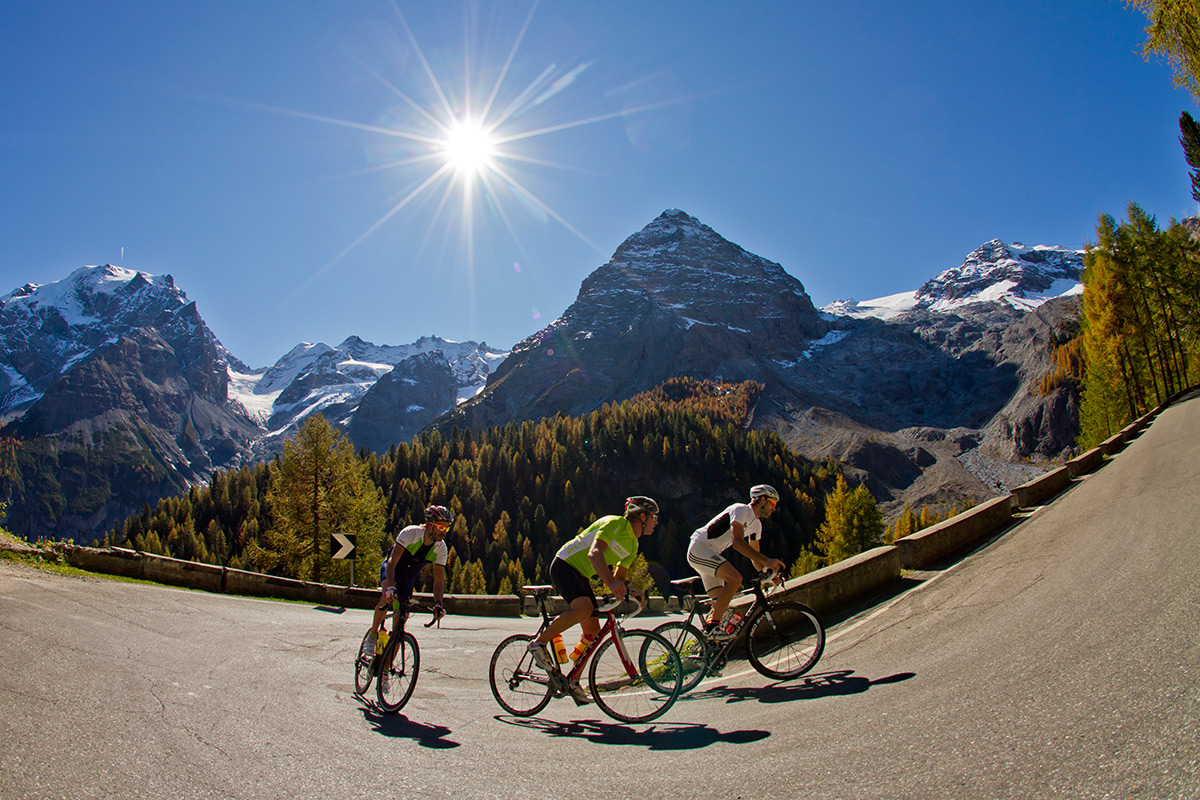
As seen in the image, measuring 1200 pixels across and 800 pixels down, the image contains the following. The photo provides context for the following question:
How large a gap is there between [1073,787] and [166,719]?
708 cm

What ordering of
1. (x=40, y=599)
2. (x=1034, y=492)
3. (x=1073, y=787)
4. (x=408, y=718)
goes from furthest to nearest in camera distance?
(x=1034, y=492), (x=40, y=599), (x=408, y=718), (x=1073, y=787)

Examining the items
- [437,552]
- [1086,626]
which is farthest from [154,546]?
[1086,626]

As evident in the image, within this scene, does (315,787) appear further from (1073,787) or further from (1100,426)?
(1100,426)

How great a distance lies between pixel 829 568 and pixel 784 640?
3.03 meters

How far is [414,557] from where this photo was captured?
7582mm

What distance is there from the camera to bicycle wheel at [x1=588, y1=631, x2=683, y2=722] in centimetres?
599

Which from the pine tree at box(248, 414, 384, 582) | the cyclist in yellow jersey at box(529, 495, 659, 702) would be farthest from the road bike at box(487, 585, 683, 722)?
the pine tree at box(248, 414, 384, 582)

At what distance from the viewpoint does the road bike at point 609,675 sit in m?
6.05

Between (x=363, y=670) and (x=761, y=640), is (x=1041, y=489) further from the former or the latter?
(x=363, y=670)

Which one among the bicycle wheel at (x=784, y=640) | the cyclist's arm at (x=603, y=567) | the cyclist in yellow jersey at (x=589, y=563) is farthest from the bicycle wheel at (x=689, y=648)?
the cyclist's arm at (x=603, y=567)

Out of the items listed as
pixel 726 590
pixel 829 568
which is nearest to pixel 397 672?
pixel 726 590

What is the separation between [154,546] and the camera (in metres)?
90.2

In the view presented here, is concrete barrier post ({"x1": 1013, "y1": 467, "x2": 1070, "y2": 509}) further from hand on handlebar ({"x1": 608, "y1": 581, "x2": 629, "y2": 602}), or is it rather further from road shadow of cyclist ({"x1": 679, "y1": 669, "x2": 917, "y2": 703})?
hand on handlebar ({"x1": 608, "y1": 581, "x2": 629, "y2": 602})

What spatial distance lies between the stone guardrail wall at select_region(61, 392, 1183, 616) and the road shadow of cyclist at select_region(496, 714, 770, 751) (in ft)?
7.21
